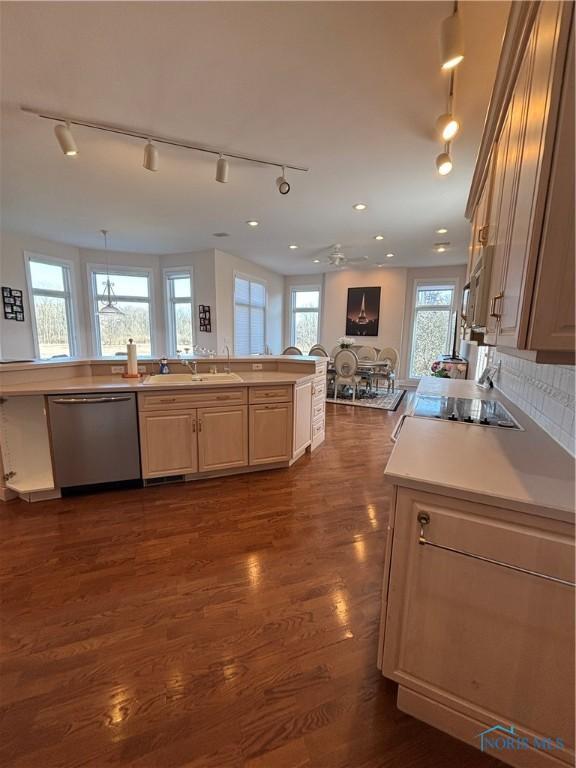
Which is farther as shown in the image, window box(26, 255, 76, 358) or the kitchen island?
window box(26, 255, 76, 358)

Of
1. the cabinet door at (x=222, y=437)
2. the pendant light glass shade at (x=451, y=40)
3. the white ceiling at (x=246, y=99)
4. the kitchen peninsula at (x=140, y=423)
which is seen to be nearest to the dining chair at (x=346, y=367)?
the white ceiling at (x=246, y=99)

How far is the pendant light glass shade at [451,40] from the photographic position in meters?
1.34

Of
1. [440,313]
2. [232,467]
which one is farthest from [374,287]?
[232,467]

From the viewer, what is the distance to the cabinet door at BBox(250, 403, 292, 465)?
3.01 meters

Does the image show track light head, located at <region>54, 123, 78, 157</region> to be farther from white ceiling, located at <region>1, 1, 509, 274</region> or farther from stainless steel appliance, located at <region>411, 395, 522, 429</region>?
stainless steel appliance, located at <region>411, 395, 522, 429</region>

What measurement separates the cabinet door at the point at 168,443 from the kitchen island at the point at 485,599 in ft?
6.84

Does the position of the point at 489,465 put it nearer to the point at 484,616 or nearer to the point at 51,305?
the point at 484,616

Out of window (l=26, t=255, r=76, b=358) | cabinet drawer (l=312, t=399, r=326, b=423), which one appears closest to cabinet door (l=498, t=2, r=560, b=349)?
cabinet drawer (l=312, t=399, r=326, b=423)

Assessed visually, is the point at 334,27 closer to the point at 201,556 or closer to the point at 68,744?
the point at 201,556

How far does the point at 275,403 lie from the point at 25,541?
2.07 meters

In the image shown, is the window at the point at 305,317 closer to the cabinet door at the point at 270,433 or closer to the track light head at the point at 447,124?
the cabinet door at the point at 270,433

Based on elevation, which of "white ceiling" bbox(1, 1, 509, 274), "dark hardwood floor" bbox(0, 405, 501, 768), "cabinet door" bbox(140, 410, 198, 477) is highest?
"white ceiling" bbox(1, 1, 509, 274)

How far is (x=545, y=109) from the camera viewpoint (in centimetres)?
88

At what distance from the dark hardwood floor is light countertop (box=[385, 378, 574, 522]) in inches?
35.9
